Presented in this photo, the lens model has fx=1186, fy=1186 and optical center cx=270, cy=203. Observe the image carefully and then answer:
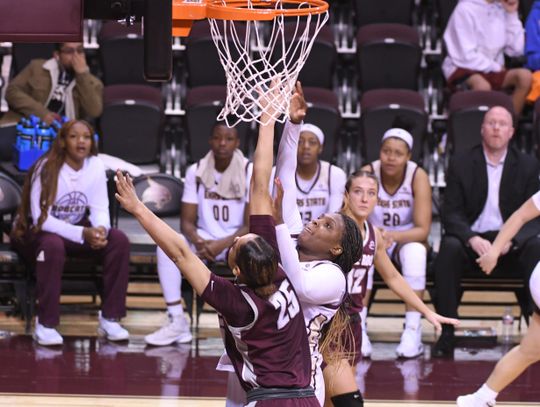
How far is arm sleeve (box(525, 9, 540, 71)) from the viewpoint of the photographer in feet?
31.6

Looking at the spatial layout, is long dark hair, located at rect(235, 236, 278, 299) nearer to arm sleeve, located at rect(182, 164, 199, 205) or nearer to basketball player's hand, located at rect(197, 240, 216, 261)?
basketball player's hand, located at rect(197, 240, 216, 261)

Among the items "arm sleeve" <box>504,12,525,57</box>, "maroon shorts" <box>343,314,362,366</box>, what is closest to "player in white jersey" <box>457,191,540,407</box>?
"maroon shorts" <box>343,314,362,366</box>

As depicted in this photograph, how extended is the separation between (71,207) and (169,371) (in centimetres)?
147

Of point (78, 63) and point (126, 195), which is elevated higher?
point (78, 63)

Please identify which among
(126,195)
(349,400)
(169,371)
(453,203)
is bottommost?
(169,371)

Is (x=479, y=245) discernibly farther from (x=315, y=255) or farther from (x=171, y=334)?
(x=315, y=255)

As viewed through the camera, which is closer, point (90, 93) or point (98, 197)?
point (98, 197)

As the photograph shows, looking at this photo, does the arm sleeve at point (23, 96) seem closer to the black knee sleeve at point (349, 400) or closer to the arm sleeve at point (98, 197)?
the arm sleeve at point (98, 197)

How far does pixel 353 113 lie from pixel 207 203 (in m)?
2.17

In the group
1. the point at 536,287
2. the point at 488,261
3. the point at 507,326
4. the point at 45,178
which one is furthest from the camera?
the point at 507,326

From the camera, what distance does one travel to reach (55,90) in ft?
29.2

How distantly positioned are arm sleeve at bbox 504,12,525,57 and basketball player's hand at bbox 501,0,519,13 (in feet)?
0.13

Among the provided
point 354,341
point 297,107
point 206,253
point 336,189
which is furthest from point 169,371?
point 297,107

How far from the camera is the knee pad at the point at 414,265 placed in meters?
7.52
